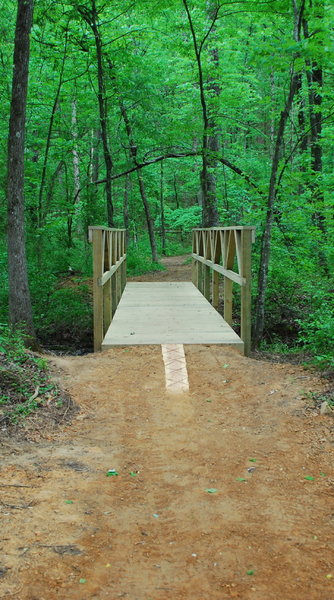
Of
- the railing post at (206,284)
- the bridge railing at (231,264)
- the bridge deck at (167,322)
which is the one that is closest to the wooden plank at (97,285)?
the bridge deck at (167,322)

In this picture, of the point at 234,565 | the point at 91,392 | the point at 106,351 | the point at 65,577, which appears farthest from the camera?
the point at 106,351

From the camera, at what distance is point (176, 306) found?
866cm

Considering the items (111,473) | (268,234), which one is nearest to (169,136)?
(268,234)

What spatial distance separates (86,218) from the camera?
12.2 meters

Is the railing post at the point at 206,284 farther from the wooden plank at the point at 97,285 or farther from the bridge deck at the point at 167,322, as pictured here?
the wooden plank at the point at 97,285

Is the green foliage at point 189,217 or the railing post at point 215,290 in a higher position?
the green foliage at point 189,217

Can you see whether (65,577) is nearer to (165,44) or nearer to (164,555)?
(164,555)

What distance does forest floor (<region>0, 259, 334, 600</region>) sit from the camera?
2.03 metres

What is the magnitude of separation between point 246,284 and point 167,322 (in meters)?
1.54

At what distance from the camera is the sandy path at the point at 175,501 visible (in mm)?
2025

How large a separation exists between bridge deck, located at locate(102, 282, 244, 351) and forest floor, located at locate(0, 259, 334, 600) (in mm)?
1369

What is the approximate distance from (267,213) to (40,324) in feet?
17.5

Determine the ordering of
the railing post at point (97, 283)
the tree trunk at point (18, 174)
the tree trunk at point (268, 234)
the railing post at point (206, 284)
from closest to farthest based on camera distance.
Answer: the tree trunk at point (18, 174), the railing post at point (97, 283), the tree trunk at point (268, 234), the railing post at point (206, 284)

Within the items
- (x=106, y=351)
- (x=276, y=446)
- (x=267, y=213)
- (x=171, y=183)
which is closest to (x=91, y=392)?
(x=106, y=351)
